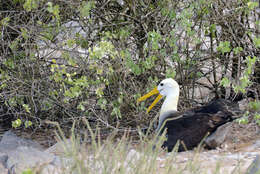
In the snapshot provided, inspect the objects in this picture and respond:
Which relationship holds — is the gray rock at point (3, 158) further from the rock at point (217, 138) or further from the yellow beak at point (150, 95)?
the rock at point (217, 138)

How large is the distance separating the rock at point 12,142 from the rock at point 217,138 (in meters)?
2.12

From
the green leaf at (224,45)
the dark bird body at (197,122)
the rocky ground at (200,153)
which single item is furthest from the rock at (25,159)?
the green leaf at (224,45)

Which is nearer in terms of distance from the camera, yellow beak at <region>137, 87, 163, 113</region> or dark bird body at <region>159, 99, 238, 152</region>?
dark bird body at <region>159, 99, 238, 152</region>

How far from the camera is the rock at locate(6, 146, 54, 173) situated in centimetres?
433

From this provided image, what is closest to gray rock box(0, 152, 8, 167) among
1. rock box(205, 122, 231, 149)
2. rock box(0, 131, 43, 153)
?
rock box(0, 131, 43, 153)

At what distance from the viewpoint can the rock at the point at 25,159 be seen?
14.2 feet

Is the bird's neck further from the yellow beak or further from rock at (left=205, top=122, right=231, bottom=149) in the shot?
rock at (left=205, top=122, right=231, bottom=149)

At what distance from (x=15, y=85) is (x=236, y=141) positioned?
2835 millimetres

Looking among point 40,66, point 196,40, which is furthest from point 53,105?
point 196,40

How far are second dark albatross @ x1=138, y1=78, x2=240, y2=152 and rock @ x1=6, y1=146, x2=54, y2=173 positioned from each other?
128 cm

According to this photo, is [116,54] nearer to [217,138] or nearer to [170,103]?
[170,103]

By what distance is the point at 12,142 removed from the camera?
18.6 feet

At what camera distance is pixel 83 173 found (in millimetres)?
2906

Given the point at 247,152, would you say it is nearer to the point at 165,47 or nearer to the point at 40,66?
the point at 165,47
